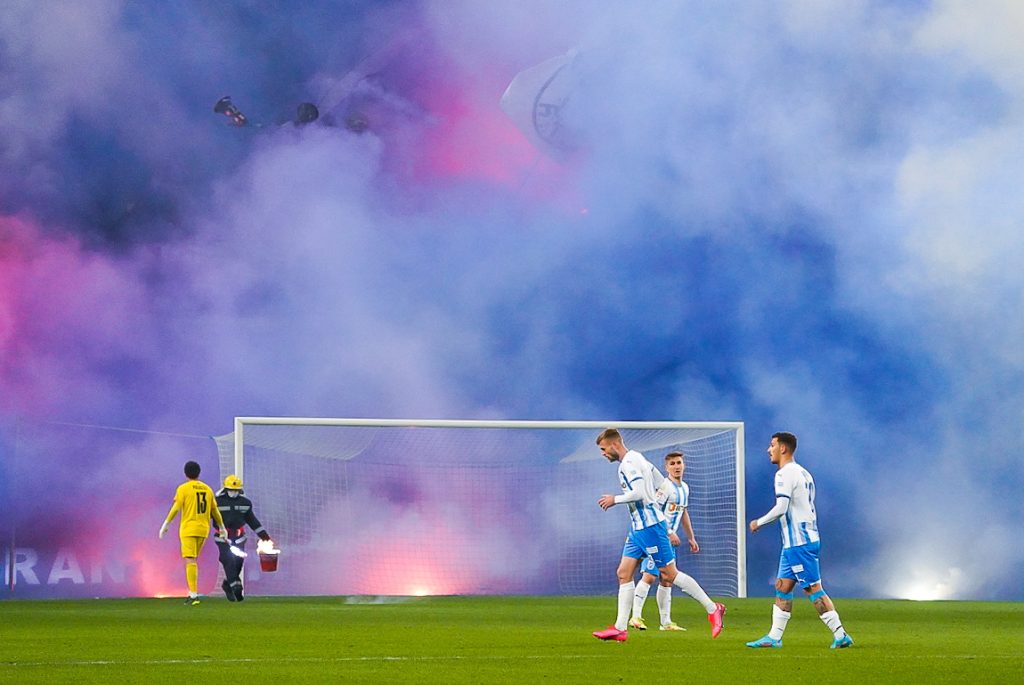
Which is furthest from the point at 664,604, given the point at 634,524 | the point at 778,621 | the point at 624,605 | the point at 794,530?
the point at 794,530

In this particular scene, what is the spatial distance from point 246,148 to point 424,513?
813 cm

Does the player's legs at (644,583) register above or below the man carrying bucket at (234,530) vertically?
below

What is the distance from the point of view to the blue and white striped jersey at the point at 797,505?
388 inches

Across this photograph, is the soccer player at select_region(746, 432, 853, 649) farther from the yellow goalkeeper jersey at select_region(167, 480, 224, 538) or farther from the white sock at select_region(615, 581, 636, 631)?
the yellow goalkeeper jersey at select_region(167, 480, 224, 538)

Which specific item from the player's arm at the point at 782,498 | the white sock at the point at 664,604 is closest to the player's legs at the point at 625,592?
the player's arm at the point at 782,498

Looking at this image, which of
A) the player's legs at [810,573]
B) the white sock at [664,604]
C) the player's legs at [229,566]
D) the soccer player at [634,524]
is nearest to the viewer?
the player's legs at [810,573]

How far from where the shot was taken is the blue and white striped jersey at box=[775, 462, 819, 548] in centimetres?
987

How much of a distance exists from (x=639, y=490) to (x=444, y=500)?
560 inches

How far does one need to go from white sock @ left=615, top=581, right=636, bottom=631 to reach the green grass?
Result: 7.0 inches

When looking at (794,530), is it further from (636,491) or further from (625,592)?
(625,592)

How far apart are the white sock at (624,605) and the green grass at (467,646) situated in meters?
0.18

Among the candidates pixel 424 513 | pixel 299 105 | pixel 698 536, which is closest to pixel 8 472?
pixel 424 513

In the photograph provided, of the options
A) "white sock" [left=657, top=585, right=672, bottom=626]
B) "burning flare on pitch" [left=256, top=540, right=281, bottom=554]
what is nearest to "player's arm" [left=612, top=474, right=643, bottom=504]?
"white sock" [left=657, top=585, right=672, bottom=626]

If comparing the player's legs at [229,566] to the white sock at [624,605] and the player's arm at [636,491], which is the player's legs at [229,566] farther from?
the player's arm at [636,491]
